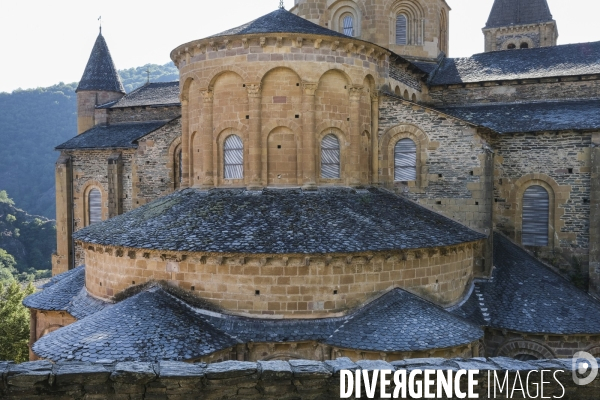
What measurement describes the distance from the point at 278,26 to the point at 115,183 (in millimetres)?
14110

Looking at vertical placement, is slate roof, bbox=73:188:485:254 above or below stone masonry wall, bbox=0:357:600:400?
above

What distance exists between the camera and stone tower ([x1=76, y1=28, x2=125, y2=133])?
31.4m

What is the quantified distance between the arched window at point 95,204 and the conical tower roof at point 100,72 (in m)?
6.83

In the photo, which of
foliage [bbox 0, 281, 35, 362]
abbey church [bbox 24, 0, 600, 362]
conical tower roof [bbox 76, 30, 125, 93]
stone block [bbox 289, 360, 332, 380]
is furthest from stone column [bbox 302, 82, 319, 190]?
conical tower roof [bbox 76, 30, 125, 93]

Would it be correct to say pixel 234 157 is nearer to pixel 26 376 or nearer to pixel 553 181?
pixel 26 376

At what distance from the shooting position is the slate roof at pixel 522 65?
67.7 ft

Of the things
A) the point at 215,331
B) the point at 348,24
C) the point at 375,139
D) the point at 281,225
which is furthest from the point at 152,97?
the point at 215,331

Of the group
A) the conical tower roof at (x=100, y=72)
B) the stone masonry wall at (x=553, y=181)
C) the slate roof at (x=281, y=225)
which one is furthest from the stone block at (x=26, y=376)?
the conical tower roof at (x=100, y=72)

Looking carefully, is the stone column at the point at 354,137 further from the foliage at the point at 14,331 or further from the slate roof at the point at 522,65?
the foliage at the point at 14,331

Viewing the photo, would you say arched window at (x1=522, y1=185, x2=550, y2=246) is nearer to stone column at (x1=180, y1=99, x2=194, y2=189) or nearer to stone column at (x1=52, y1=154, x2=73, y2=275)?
stone column at (x1=180, y1=99, x2=194, y2=189)

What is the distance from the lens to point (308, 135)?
15359mm

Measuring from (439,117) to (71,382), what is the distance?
42.7 feet

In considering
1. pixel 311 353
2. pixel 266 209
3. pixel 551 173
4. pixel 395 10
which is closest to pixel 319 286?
pixel 311 353

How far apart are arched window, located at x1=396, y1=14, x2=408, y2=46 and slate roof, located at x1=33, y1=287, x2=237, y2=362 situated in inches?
613
